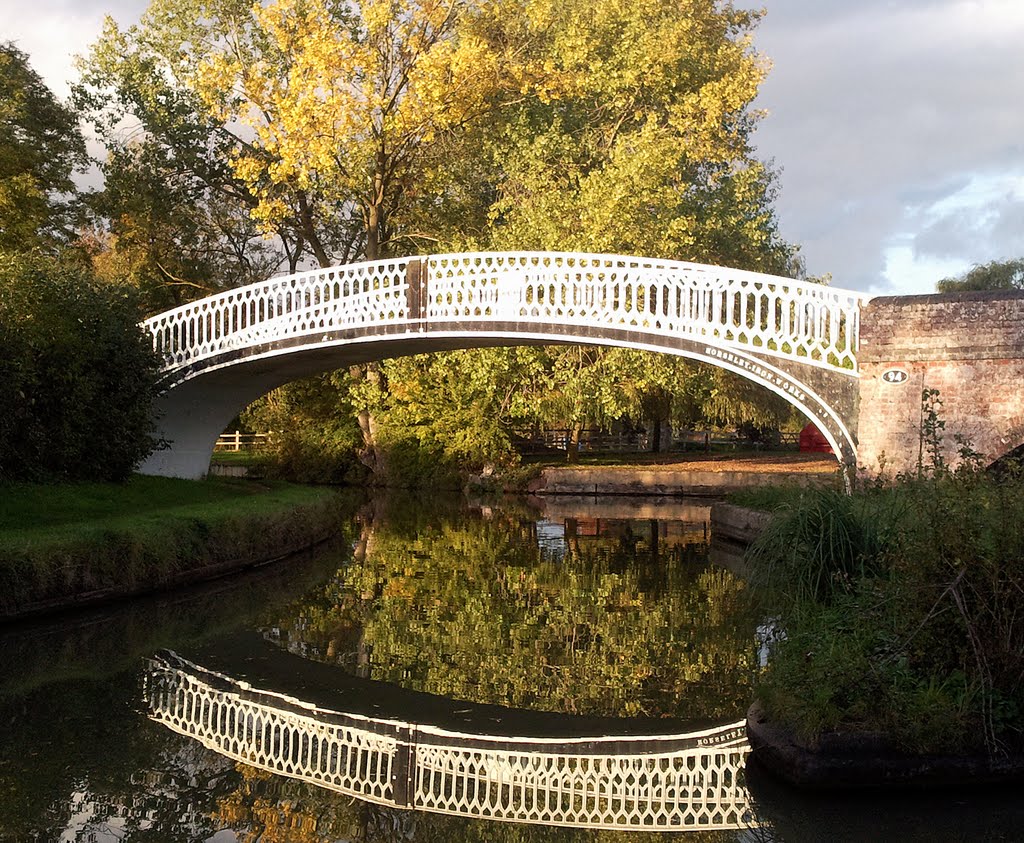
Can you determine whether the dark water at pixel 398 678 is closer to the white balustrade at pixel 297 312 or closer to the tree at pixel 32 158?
the white balustrade at pixel 297 312

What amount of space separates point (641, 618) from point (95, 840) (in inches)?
271

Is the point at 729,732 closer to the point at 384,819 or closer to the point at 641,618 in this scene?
the point at 384,819

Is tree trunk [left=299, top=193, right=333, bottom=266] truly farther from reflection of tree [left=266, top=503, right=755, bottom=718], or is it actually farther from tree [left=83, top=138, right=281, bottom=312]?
reflection of tree [left=266, top=503, right=755, bottom=718]

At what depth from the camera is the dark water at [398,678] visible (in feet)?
19.9

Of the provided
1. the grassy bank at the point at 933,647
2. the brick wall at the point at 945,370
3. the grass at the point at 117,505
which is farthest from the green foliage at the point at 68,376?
the grassy bank at the point at 933,647

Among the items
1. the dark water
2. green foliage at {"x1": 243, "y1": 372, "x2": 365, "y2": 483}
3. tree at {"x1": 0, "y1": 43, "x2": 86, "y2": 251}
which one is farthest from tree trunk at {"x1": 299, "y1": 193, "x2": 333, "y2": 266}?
the dark water

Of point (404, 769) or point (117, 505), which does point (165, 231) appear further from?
point (404, 769)

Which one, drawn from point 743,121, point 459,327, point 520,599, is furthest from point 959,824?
point 743,121

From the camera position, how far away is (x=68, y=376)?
54.7ft

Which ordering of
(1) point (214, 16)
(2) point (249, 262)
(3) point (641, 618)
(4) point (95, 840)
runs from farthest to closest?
1. (2) point (249, 262)
2. (1) point (214, 16)
3. (3) point (641, 618)
4. (4) point (95, 840)

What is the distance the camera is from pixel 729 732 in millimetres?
7820

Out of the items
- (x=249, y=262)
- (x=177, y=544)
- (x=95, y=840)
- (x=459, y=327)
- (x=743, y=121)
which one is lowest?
(x=95, y=840)

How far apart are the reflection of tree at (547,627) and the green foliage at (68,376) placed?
14.3 feet

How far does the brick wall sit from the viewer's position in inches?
559
